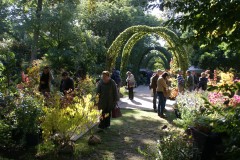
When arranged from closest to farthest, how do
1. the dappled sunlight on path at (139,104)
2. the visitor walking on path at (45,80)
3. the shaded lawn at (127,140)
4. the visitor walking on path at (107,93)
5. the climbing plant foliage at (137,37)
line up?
1. the shaded lawn at (127,140)
2. the visitor walking on path at (107,93)
3. the visitor walking on path at (45,80)
4. the dappled sunlight on path at (139,104)
5. the climbing plant foliage at (137,37)

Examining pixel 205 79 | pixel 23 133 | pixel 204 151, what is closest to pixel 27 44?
pixel 205 79

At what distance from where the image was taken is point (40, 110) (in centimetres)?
625

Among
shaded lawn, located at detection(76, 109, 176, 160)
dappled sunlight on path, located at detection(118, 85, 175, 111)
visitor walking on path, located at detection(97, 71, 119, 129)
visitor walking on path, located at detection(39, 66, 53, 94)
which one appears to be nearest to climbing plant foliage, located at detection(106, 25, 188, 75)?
dappled sunlight on path, located at detection(118, 85, 175, 111)

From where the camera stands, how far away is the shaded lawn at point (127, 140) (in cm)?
618

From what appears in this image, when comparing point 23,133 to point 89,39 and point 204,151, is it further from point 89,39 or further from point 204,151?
point 89,39

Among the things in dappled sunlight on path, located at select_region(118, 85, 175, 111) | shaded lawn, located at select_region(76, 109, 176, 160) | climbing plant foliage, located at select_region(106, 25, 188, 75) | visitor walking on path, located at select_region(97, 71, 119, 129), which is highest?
climbing plant foliage, located at select_region(106, 25, 188, 75)

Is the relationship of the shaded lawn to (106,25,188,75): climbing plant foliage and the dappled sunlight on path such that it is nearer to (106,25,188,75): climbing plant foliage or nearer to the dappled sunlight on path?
the dappled sunlight on path

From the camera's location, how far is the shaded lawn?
6180 millimetres

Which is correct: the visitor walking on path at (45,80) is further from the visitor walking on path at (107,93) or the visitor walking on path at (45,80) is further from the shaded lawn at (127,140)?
the shaded lawn at (127,140)

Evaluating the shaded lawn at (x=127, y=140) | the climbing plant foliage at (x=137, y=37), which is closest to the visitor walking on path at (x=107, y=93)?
the shaded lawn at (x=127, y=140)

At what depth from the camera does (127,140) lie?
751 cm

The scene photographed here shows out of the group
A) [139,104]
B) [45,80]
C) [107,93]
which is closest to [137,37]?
[139,104]

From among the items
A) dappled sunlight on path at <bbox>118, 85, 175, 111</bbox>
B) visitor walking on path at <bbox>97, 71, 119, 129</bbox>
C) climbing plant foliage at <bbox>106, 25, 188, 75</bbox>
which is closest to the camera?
visitor walking on path at <bbox>97, 71, 119, 129</bbox>

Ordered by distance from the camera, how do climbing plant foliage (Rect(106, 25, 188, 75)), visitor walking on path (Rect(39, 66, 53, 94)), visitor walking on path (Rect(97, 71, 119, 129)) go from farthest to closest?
climbing plant foliage (Rect(106, 25, 188, 75)), visitor walking on path (Rect(39, 66, 53, 94)), visitor walking on path (Rect(97, 71, 119, 129))
